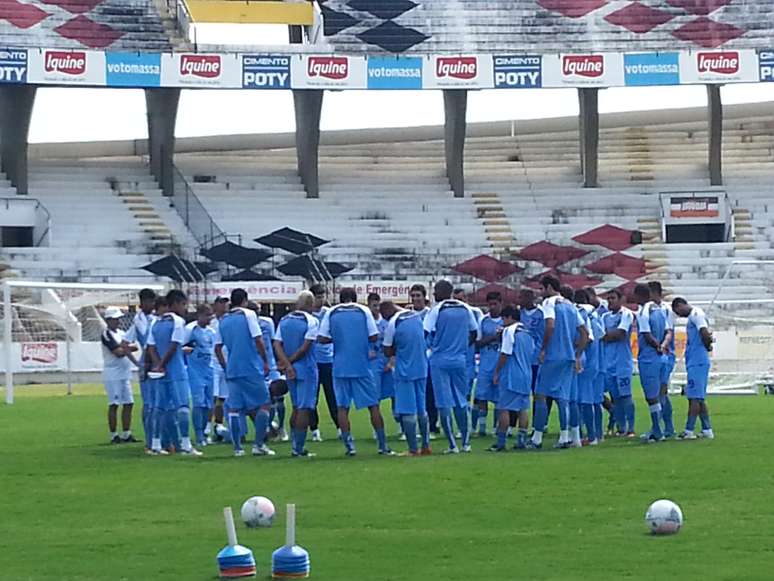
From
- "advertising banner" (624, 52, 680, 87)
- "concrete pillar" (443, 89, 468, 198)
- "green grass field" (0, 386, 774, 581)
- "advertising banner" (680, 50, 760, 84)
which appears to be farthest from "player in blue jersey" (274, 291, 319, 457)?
"concrete pillar" (443, 89, 468, 198)

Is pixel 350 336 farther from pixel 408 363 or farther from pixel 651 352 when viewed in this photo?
pixel 651 352

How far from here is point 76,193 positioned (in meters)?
50.6

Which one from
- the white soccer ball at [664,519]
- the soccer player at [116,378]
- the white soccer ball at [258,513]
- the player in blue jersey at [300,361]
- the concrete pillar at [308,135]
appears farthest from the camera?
the concrete pillar at [308,135]

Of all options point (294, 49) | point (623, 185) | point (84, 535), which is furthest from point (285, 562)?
point (623, 185)

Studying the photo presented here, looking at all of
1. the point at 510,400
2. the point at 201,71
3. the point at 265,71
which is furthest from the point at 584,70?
the point at 510,400

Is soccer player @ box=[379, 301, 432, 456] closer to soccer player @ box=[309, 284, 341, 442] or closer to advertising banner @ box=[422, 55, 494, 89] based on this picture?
soccer player @ box=[309, 284, 341, 442]

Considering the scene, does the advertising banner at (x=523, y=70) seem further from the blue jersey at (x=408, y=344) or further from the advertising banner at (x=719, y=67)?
the blue jersey at (x=408, y=344)

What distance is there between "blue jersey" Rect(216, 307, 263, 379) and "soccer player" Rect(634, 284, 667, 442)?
487cm

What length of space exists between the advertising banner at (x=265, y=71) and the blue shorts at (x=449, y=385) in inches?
1111

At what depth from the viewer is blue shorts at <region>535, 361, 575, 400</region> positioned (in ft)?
65.0

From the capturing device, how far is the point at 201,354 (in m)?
22.2

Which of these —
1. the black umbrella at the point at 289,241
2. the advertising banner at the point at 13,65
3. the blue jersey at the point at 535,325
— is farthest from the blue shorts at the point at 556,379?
the black umbrella at the point at 289,241

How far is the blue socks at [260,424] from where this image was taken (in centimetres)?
1988

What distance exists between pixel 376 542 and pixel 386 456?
713cm
